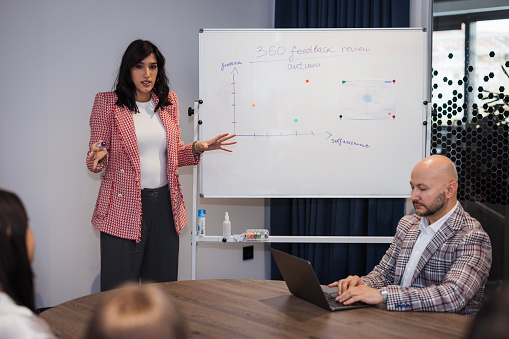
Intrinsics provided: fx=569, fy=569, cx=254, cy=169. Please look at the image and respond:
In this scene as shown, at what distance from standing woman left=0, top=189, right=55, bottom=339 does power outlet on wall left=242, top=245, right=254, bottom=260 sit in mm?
3010

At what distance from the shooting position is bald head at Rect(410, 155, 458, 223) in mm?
2150

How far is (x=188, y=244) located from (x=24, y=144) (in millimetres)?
1286

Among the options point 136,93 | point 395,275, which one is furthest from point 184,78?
point 395,275

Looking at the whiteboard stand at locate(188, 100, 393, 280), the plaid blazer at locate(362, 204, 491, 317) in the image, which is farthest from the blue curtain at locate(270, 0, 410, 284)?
the plaid blazer at locate(362, 204, 491, 317)

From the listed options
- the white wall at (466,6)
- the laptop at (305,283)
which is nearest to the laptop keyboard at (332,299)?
the laptop at (305,283)

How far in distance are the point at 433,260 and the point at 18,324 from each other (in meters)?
1.51

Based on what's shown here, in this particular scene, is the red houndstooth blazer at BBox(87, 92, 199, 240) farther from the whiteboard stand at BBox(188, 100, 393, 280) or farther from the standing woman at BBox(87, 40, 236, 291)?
the whiteboard stand at BBox(188, 100, 393, 280)

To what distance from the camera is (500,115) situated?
3.12 m

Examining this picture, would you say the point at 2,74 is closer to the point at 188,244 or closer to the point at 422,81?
the point at 188,244

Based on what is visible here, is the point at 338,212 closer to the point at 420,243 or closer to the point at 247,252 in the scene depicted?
the point at 247,252

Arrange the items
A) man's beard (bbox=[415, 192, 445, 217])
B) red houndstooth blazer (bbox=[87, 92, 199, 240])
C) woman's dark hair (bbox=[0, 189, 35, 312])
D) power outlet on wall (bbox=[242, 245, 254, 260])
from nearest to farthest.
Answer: woman's dark hair (bbox=[0, 189, 35, 312]) → man's beard (bbox=[415, 192, 445, 217]) → red houndstooth blazer (bbox=[87, 92, 199, 240]) → power outlet on wall (bbox=[242, 245, 254, 260])

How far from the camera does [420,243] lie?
220cm

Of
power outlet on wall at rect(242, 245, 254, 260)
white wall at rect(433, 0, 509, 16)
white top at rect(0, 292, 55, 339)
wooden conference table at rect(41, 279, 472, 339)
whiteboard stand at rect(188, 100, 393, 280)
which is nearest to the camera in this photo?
white top at rect(0, 292, 55, 339)

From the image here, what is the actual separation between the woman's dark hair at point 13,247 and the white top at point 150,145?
1640 millimetres
